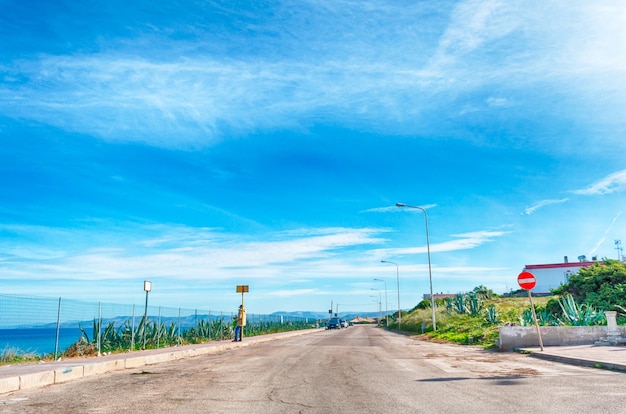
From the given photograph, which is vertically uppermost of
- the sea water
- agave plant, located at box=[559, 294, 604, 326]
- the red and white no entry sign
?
the red and white no entry sign

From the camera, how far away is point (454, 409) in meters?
7.55

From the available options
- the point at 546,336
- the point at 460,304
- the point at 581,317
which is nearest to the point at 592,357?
the point at 546,336

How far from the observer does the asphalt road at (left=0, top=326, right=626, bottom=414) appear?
783 cm

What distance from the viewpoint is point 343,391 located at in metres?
9.54

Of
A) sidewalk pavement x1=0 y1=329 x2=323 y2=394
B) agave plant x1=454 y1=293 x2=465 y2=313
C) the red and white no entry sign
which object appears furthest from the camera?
agave plant x1=454 y1=293 x2=465 y2=313

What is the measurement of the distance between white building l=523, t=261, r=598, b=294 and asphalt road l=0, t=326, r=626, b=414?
73.3 metres

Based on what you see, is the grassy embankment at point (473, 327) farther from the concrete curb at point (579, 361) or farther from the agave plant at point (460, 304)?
the concrete curb at point (579, 361)

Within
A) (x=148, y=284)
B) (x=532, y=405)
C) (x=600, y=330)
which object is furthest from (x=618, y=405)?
(x=148, y=284)

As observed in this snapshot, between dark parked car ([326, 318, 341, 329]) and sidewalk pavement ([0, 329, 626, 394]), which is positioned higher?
sidewalk pavement ([0, 329, 626, 394])

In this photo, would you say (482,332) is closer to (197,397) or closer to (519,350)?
(519,350)

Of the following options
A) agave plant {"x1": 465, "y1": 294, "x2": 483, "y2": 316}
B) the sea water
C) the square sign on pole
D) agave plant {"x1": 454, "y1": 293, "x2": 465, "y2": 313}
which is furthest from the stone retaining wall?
agave plant {"x1": 454, "y1": 293, "x2": 465, "y2": 313}

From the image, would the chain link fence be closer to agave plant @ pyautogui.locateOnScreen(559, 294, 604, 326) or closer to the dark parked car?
agave plant @ pyautogui.locateOnScreen(559, 294, 604, 326)

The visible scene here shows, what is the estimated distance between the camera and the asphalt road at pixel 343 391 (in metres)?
7.83

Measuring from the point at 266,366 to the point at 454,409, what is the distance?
833cm
